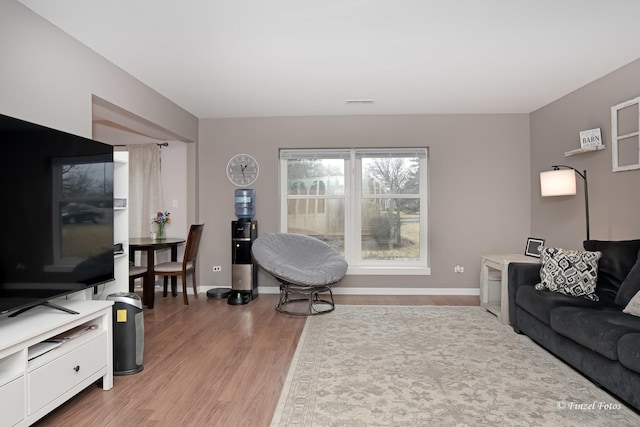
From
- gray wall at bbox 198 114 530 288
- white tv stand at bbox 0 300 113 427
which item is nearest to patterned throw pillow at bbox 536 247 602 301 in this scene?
gray wall at bbox 198 114 530 288

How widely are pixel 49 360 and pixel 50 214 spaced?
79 cm

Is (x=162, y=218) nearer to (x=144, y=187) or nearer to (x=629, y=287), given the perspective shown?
(x=144, y=187)

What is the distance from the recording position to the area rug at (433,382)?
210 centimetres

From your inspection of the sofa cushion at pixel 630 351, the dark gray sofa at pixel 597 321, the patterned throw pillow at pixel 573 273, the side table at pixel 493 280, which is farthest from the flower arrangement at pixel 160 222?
the sofa cushion at pixel 630 351

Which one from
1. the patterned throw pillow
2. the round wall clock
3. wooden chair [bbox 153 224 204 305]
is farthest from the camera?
the round wall clock

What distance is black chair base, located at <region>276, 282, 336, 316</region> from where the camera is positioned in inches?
167

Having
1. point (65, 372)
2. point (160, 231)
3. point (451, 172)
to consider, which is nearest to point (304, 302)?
point (160, 231)

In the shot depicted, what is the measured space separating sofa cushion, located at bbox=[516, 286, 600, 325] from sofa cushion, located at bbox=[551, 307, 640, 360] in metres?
0.10

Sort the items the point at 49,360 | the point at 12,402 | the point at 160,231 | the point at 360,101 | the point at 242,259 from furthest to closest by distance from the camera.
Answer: the point at 160,231
the point at 242,259
the point at 360,101
the point at 49,360
the point at 12,402

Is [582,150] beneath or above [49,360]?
above

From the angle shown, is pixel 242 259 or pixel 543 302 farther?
pixel 242 259

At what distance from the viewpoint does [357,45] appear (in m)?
3.01

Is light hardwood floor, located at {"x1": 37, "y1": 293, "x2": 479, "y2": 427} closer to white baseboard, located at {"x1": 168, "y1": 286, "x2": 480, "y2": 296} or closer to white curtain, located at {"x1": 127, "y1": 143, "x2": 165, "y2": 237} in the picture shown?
white baseboard, located at {"x1": 168, "y1": 286, "x2": 480, "y2": 296}

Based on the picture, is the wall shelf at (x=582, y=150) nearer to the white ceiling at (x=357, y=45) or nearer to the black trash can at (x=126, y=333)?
the white ceiling at (x=357, y=45)
